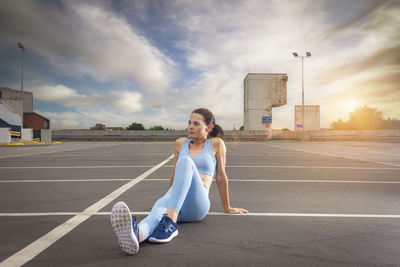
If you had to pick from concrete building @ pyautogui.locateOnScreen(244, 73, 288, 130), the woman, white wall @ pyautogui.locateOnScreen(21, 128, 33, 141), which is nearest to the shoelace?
the woman

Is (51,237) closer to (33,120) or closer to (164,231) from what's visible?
(164,231)

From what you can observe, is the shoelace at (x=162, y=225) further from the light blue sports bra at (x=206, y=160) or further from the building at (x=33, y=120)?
the building at (x=33, y=120)

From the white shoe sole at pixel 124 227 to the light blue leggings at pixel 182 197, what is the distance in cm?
17

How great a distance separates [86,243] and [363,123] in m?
101

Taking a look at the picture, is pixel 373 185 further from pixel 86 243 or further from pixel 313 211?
pixel 86 243

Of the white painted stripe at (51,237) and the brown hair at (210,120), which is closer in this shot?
the white painted stripe at (51,237)

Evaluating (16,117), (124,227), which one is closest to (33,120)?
(16,117)

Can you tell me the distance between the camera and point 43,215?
359cm

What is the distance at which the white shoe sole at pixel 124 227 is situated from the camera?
7.16 feet

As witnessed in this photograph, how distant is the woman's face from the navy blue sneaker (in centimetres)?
104

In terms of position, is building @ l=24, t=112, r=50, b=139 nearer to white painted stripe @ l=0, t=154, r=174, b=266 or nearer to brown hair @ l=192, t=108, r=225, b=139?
white painted stripe @ l=0, t=154, r=174, b=266

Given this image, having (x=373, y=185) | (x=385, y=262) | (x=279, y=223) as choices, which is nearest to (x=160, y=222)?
(x=279, y=223)

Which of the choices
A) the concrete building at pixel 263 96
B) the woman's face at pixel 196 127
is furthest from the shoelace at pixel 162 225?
the concrete building at pixel 263 96

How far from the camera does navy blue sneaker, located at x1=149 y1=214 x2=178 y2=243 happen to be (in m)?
2.54
